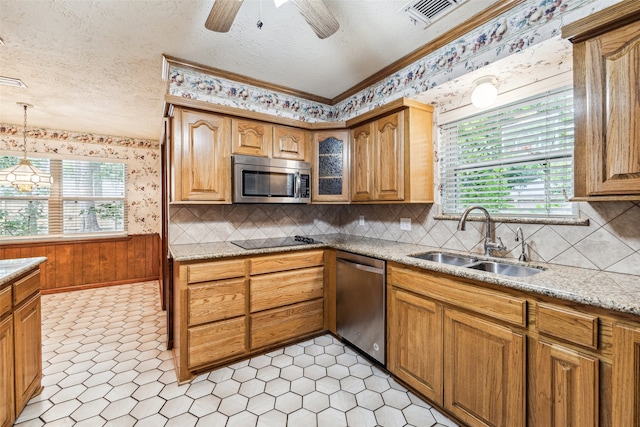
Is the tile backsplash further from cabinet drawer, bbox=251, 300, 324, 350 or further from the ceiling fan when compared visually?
the ceiling fan

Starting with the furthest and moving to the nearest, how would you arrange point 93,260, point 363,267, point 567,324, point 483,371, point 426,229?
point 93,260
point 426,229
point 363,267
point 483,371
point 567,324

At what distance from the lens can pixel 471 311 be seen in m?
1.51

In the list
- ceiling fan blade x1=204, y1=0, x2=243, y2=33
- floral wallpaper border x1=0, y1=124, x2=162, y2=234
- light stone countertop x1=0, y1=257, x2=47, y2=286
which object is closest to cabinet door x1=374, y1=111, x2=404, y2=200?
ceiling fan blade x1=204, y1=0, x2=243, y2=33

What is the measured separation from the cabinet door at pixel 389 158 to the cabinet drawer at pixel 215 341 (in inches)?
62.2

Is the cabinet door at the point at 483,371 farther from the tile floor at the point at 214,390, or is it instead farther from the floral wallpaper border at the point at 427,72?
the floral wallpaper border at the point at 427,72

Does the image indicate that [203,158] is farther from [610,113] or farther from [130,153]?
[130,153]

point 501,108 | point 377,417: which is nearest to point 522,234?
point 501,108

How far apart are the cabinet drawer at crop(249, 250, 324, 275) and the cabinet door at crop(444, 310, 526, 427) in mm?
1247

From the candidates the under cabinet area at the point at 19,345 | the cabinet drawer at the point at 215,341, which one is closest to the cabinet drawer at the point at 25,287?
the under cabinet area at the point at 19,345

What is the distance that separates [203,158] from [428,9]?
6.32 ft

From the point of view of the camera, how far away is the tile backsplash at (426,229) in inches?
58.9

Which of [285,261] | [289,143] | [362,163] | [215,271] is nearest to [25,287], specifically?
[215,271]

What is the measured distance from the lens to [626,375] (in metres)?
1.03

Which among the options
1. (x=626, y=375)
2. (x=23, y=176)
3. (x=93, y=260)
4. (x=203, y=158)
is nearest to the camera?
(x=626, y=375)
